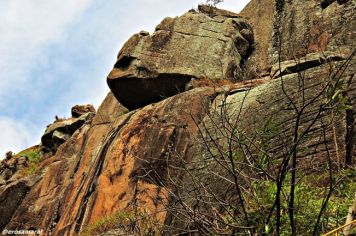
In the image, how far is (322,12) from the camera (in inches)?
595

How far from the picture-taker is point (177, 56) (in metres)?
16.2

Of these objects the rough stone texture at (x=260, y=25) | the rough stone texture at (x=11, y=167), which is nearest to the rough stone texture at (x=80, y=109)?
the rough stone texture at (x=11, y=167)

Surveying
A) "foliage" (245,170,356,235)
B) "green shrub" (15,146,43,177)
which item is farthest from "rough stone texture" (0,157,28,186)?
"foliage" (245,170,356,235)

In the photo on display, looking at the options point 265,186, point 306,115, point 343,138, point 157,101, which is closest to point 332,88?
point 265,186

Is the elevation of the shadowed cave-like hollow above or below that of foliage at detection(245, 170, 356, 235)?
above

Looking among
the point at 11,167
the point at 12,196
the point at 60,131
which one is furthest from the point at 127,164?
the point at 11,167

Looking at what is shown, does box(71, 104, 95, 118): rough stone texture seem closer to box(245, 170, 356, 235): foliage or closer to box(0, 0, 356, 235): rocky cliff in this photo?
box(0, 0, 356, 235): rocky cliff

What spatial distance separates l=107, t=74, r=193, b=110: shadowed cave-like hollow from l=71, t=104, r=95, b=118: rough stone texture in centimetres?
918

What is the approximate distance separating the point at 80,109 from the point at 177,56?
33.7 ft

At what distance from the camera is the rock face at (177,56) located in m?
15.6

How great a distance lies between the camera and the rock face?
1562cm

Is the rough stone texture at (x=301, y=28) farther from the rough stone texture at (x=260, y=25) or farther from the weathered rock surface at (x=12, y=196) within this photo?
the weathered rock surface at (x=12, y=196)

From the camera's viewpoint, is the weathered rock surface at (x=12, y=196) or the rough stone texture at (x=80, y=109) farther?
the rough stone texture at (x=80, y=109)

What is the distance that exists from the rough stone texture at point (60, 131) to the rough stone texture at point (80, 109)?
70 cm
